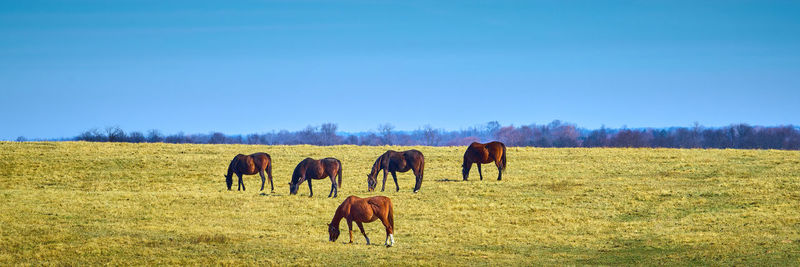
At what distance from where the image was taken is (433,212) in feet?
79.3

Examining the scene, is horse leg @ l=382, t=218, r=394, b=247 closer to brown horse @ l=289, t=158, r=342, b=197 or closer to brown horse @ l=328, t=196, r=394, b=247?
brown horse @ l=328, t=196, r=394, b=247

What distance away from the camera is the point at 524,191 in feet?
96.5

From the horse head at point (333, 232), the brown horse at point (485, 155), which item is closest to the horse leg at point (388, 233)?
the horse head at point (333, 232)

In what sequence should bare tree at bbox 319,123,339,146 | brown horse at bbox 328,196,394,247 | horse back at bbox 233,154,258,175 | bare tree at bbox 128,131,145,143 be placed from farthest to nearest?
bare tree at bbox 319,123,339,146, bare tree at bbox 128,131,145,143, horse back at bbox 233,154,258,175, brown horse at bbox 328,196,394,247

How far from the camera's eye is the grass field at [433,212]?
16.9m

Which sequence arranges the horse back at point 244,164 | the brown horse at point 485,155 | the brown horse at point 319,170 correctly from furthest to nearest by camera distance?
the brown horse at point 485,155
the horse back at point 244,164
the brown horse at point 319,170

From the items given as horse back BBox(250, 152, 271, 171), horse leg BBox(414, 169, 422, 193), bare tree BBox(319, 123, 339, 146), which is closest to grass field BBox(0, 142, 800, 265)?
horse leg BBox(414, 169, 422, 193)

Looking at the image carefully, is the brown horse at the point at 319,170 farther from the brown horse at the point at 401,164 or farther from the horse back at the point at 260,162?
the horse back at the point at 260,162

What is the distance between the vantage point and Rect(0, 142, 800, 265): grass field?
16906 millimetres

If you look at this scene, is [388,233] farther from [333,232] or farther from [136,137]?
[136,137]

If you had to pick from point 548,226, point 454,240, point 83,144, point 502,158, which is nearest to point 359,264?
point 454,240

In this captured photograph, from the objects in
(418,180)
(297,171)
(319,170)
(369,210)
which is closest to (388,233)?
(369,210)

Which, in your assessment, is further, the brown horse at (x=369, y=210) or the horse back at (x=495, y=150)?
the horse back at (x=495, y=150)

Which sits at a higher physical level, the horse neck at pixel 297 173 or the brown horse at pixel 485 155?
the brown horse at pixel 485 155
